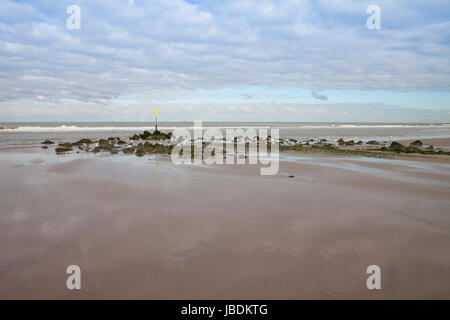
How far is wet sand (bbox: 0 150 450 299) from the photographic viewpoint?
3.39m

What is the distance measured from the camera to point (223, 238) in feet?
15.3

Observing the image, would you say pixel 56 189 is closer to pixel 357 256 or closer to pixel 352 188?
pixel 357 256

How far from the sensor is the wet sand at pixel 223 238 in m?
3.39

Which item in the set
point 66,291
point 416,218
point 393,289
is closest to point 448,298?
point 393,289

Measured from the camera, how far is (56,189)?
768 cm
